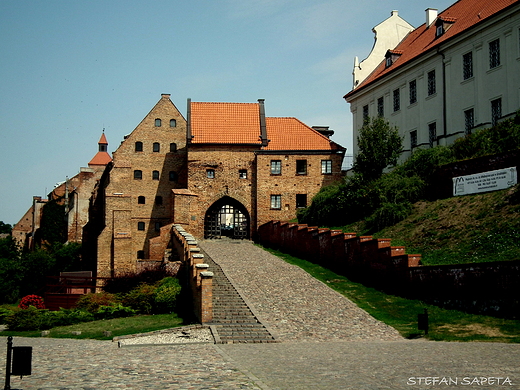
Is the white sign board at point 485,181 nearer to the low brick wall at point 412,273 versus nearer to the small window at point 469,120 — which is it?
the low brick wall at point 412,273

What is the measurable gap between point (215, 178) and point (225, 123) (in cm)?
496

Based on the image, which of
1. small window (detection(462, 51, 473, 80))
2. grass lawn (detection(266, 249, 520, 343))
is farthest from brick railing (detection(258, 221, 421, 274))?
small window (detection(462, 51, 473, 80))

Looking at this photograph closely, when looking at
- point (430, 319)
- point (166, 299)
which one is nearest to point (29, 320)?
point (166, 299)

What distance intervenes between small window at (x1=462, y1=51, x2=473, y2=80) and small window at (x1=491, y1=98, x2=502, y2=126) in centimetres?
287

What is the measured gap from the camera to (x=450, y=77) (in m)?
36.6

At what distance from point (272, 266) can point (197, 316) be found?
9.04 metres

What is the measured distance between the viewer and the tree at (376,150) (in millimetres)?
34625

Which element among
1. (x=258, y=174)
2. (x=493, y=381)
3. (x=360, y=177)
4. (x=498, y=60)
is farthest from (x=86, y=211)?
(x=493, y=381)

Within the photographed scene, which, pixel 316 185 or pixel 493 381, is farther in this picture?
pixel 316 185

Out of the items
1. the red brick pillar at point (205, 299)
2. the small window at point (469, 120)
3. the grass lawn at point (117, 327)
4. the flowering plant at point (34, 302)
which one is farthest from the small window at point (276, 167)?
the red brick pillar at point (205, 299)

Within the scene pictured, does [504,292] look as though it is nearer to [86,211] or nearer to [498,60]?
[498,60]

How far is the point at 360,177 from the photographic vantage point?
113ft

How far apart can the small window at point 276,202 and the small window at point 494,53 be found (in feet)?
57.8

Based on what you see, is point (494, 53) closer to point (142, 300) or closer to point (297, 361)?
point (142, 300)
